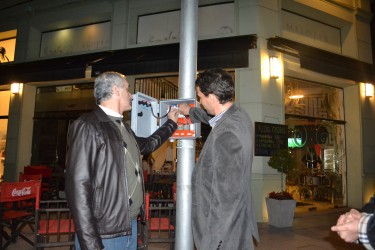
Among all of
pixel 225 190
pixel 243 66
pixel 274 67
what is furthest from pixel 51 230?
pixel 274 67

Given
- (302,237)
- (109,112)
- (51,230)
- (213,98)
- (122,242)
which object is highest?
(213,98)

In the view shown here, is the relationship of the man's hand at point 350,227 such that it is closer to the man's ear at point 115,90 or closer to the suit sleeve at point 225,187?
the suit sleeve at point 225,187

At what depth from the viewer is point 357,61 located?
9383 mm

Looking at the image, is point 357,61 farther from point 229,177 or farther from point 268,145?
point 229,177

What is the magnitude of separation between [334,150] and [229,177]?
9269mm

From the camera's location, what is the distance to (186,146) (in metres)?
2.92

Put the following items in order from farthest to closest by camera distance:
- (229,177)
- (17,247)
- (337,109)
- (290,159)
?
(337,109) → (290,159) → (17,247) → (229,177)

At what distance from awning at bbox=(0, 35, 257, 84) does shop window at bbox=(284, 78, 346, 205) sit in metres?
2.36

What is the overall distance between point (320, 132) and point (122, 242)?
8.97m

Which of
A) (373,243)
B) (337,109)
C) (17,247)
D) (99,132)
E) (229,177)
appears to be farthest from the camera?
(337,109)

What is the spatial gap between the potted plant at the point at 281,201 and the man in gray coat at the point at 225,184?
492 cm

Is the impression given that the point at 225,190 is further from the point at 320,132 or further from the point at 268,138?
the point at 320,132

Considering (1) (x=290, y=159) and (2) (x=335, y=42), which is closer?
(1) (x=290, y=159)

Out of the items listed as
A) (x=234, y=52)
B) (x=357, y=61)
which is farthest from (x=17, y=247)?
(x=357, y=61)
